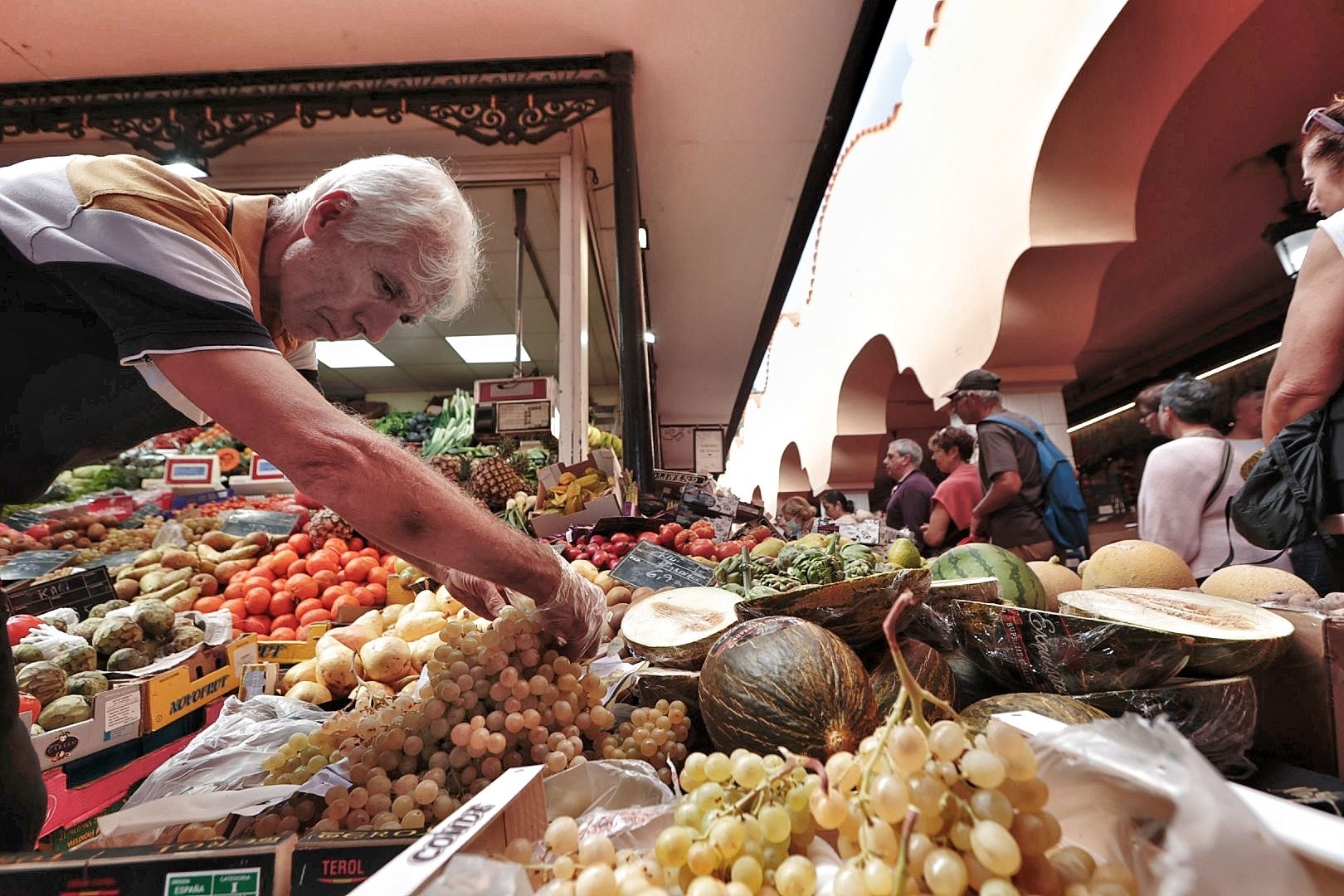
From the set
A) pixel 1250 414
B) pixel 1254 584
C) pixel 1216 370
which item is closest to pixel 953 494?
pixel 1250 414

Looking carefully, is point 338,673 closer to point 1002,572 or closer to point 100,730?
point 100,730

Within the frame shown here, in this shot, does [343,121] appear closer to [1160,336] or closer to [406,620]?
[406,620]

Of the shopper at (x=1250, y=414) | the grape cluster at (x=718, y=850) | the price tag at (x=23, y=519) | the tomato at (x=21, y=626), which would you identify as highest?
the shopper at (x=1250, y=414)

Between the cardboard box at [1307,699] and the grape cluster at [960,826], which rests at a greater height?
the grape cluster at [960,826]

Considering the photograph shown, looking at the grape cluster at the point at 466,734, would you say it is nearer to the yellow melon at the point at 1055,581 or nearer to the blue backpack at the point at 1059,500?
the yellow melon at the point at 1055,581

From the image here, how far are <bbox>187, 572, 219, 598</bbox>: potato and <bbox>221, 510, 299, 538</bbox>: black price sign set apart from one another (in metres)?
0.65

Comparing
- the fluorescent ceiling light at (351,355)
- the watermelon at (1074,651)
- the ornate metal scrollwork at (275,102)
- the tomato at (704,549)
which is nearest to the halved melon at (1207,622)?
the watermelon at (1074,651)

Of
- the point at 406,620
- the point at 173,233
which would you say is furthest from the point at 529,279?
the point at 173,233

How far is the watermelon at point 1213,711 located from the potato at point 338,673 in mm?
1898

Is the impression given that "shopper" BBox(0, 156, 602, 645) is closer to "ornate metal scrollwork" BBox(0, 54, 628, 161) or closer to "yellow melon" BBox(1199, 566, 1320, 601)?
"yellow melon" BBox(1199, 566, 1320, 601)

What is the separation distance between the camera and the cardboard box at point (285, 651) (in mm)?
2295

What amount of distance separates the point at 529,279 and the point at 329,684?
5.92 meters

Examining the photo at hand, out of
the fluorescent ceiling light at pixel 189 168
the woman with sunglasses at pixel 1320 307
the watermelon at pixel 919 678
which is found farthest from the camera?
the fluorescent ceiling light at pixel 189 168

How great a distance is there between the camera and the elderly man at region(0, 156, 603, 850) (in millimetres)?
875
